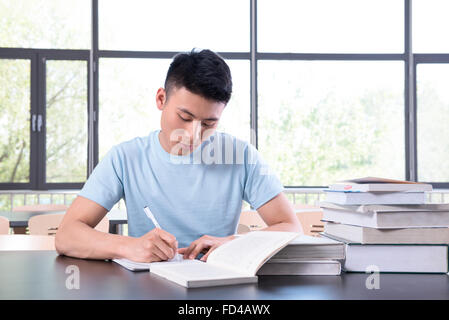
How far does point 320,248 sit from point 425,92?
438 centimetres

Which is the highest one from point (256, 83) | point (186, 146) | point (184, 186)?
point (256, 83)

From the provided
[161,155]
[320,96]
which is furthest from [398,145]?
[161,155]

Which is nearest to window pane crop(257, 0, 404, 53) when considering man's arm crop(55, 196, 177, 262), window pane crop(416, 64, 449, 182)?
window pane crop(416, 64, 449, 182)

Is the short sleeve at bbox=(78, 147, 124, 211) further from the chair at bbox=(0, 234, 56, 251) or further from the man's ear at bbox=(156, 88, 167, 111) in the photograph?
the chair at bbox=(0, 234, 56, 251)

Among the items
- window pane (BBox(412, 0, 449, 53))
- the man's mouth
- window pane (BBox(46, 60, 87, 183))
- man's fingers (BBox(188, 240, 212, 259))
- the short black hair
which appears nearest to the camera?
man's fingers (BBox(188, 240, 212, 259))

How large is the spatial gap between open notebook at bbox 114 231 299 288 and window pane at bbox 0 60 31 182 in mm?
3981

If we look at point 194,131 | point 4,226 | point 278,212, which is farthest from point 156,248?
point 4,226

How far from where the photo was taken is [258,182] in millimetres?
1557

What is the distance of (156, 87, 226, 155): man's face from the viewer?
4.54 feet

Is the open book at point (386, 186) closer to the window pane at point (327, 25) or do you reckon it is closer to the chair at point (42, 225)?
the chair at point (42, 225)

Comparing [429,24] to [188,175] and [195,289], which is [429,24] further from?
[195,289]

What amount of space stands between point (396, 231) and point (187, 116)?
0.65m

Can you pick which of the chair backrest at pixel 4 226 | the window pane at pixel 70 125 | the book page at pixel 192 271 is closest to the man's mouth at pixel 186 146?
the book page at pixel 192 271
